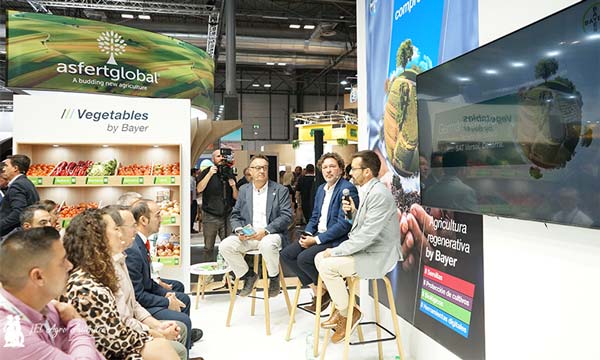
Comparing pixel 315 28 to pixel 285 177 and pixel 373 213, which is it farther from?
pixel 373 213

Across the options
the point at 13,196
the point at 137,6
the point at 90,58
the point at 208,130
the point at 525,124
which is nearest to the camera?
the point at 525,124

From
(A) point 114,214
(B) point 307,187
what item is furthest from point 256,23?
(A) point 114,214

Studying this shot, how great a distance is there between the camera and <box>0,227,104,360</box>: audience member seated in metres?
1.34

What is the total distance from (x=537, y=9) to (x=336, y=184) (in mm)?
2057

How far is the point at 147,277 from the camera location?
9.39 feet

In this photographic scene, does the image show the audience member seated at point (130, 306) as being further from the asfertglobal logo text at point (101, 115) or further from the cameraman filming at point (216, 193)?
the cameraman filming at point (216, 193)

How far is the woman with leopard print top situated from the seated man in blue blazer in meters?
1.68

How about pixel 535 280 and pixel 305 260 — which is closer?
pixel 535 280

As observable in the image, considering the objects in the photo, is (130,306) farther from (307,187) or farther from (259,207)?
(307,187)

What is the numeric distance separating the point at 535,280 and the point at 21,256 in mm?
2182

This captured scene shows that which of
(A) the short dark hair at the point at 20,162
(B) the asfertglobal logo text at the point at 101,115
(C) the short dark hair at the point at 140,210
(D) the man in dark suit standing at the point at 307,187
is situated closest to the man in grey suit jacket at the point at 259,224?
(C) the short dark hair at the point at 140,210

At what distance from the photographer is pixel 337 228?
353 centimetres

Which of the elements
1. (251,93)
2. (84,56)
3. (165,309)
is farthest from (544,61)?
(251,93)

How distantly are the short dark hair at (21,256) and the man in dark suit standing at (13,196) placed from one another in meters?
3.06
